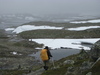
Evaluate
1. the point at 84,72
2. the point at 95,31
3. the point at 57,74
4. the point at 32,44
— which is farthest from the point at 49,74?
the point at 95,31

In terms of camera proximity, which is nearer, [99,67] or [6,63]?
[99,67]

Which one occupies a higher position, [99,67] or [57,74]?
[99,67]

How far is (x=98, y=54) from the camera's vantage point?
2089 centimetres

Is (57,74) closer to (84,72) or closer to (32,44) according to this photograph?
(84,72)

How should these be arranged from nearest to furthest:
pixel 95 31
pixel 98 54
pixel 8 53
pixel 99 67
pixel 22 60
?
pixel 99 67, pixel 98 54, pixel 22 60, pixel 8 53, pixel 95 31

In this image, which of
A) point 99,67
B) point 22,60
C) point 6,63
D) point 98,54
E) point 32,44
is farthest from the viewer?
point 32,44

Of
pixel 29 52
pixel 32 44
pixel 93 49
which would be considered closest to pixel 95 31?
Result: pixel 32 44

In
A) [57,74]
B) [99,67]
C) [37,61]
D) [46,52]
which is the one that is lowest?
[37,61]

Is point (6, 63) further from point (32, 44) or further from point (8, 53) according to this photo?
point (32, 44)

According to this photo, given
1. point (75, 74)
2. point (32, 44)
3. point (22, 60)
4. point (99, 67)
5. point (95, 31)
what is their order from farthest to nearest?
point (95, 31) < point (32, 44) < point (22, 60) < point (75, 74) < point (99, 67)

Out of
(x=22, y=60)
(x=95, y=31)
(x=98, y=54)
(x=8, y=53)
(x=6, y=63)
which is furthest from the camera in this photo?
(x=95, y=31)

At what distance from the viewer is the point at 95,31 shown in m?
112

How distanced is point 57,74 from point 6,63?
35.9 m

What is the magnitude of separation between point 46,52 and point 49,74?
361 cm
